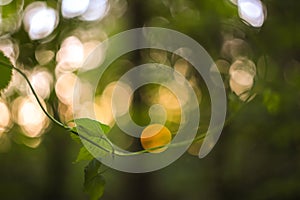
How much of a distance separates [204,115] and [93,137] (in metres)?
1.00

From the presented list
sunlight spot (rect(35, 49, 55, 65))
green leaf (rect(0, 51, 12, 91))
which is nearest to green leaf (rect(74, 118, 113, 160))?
green leaf (rect(0, 51, 12, 91))

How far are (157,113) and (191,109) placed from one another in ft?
1.35

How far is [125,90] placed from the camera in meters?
1.83

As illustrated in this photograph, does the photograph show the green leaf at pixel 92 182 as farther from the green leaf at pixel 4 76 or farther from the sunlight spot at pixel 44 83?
the sunlight spot at pixel 44 83

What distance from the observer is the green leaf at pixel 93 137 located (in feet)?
1.29

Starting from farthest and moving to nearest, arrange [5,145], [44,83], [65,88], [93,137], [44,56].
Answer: [5,145]
[65,88]
[44,83]
[44,56]
[93,137]

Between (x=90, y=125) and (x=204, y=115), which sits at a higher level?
(x=90, y=125)

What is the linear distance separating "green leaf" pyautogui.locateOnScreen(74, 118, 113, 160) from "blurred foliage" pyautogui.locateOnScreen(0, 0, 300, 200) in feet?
0.07

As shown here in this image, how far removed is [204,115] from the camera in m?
1.38

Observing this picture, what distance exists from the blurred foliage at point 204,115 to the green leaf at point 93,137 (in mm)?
20

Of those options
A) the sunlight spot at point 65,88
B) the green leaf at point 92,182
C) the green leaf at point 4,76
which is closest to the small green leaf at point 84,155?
the green leaf at point 92,182

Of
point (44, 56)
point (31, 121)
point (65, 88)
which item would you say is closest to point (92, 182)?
point (44, 56)

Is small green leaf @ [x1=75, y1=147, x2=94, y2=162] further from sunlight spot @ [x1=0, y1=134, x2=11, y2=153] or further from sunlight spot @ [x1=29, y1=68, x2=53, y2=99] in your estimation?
sunlight spot @ [x1=0, y1=134, x2=11, y2=153]

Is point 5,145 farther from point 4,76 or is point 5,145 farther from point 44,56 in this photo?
point 4,76
